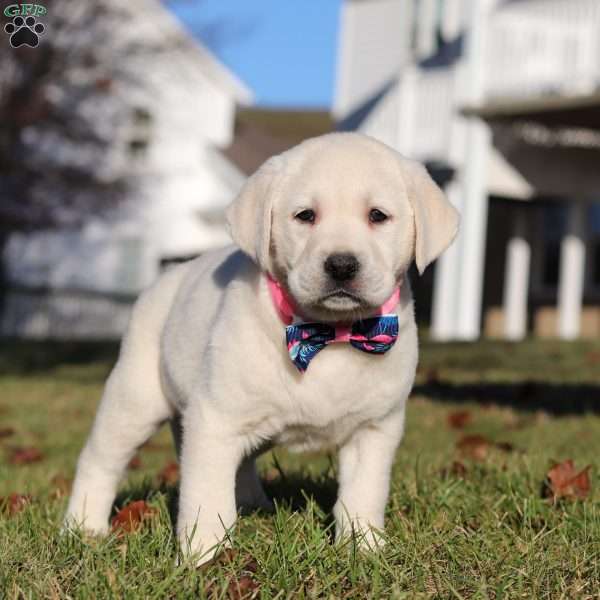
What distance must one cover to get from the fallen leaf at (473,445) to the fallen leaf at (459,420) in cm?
51

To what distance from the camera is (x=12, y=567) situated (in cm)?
292

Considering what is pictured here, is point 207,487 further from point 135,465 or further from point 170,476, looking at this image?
point 135,465

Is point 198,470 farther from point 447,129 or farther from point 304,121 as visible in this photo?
point 304,121

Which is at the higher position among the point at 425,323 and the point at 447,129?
the point at 447,129

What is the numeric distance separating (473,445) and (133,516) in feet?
9.78

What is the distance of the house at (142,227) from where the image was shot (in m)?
23.6

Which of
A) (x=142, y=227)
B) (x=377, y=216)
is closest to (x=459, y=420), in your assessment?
(x=377, y=216)

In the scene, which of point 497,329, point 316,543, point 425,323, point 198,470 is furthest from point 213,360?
point 425,323

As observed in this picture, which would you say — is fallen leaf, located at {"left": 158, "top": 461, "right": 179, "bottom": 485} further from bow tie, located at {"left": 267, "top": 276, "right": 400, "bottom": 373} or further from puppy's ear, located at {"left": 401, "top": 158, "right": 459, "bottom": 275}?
puppy's ear, located at {"left": 401, "top": 158, "right": 459, "bottom": 275}

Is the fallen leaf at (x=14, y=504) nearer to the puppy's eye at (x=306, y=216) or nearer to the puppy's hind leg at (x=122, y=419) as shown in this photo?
the puppy's hind leg at (x=122, y=419)

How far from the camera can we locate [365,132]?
17.0m

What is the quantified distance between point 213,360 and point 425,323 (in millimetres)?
20188

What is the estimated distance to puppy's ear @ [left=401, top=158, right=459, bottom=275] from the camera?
3.21 meters

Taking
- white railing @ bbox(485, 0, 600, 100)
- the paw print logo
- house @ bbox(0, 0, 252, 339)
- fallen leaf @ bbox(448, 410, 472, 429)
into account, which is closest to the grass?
fallen leaf @ bbox(448, 410, 472, 429)
